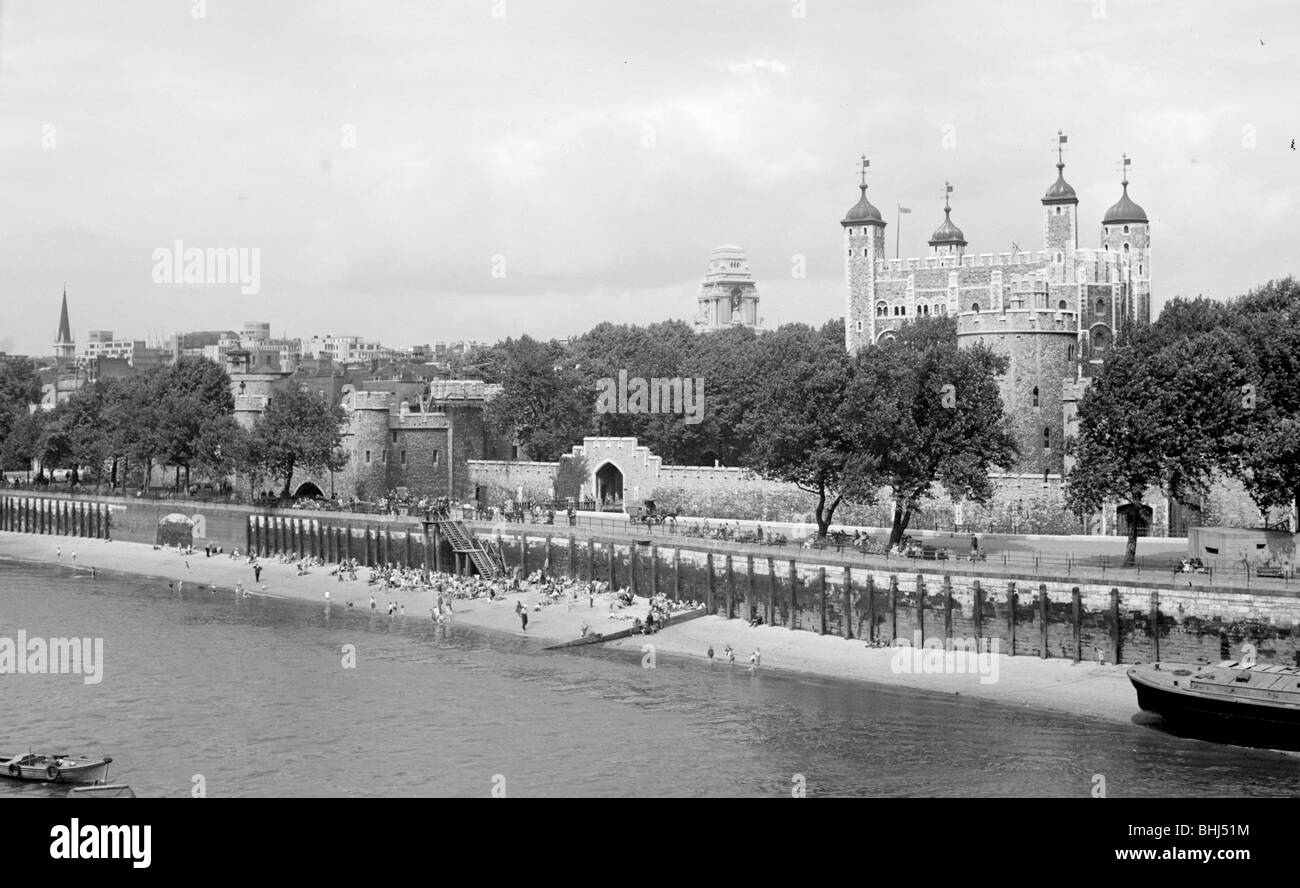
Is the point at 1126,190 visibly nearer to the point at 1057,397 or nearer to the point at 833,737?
the point at 1057,397

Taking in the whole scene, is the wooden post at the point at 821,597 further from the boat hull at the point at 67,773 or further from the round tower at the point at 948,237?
the round tower at the point at 948,237

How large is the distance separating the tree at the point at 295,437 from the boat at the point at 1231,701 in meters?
53.2

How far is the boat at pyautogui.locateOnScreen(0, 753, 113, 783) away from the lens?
118 feet

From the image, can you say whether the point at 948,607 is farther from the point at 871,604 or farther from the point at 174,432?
the point at 174,432

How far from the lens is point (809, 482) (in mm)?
62062

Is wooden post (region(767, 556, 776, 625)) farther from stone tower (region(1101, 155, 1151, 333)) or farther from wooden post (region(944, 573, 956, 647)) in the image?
stone tower (region(1101, 155, 1151, 333))

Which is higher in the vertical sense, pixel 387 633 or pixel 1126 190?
pixel 1126 190

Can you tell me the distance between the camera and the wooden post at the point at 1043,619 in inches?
1858

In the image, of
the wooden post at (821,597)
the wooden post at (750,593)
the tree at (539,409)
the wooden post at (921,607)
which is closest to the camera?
the wooden post at (921,607)

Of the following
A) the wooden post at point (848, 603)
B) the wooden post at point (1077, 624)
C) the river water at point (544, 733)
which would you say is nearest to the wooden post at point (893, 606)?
the wooden post at point (848, 603)

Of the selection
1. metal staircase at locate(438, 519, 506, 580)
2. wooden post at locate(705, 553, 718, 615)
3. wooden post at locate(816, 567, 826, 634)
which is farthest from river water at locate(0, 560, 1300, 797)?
metal staircase at locate(438, 519, 506, 580)

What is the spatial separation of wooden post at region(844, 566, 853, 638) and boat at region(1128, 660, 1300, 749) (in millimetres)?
12845
